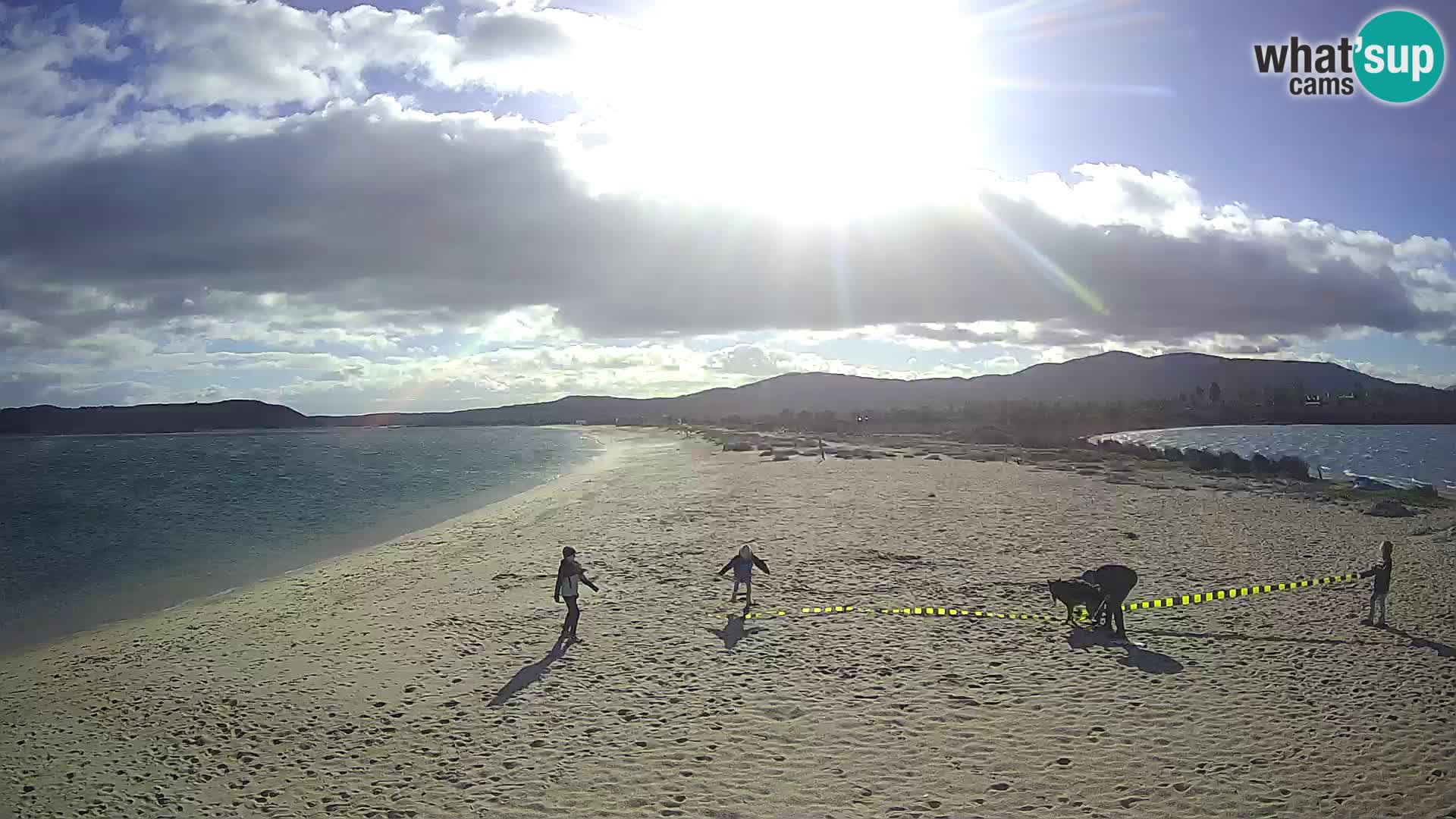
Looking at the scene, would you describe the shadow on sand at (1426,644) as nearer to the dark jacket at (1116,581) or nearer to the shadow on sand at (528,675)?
the dark jacket at (1116,581)

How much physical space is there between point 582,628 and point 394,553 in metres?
11.9

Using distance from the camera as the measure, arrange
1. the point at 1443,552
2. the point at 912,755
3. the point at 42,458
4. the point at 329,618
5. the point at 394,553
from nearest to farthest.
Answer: the point at 912,755
the point at 329,618
the point at 1443,552
the point at 394,553
the point at 42,458

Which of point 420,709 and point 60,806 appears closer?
point 60,806

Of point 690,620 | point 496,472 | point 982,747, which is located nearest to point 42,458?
point 496,472

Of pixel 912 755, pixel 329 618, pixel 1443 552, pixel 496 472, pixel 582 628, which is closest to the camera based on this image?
pixel 912 755

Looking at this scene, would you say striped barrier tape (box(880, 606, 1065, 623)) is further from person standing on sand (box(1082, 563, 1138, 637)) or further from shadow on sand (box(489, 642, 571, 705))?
shadow on sand (box(489, 642, 571, 705))

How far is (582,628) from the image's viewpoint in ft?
42.3

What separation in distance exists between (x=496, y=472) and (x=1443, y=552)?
166 ft

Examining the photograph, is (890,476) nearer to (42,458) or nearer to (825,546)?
(825,546)

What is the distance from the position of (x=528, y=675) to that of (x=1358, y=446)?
117m

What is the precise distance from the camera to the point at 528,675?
10828 mm

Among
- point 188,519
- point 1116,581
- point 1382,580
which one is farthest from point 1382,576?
point 188,519

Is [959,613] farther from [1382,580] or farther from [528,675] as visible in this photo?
[528,675]

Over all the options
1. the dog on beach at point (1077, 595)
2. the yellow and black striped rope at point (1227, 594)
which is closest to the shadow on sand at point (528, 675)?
the dog on beach at point (1077, 595)
